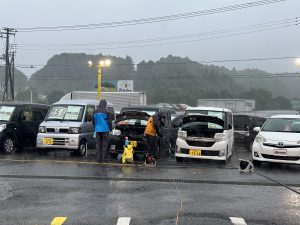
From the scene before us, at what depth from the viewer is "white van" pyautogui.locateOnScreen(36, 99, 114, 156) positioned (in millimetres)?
14000

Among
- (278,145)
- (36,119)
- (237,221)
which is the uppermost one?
(36,119)

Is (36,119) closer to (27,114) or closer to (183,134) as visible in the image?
(27,114)

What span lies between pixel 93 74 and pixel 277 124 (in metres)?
94.0

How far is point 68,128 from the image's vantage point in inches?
553

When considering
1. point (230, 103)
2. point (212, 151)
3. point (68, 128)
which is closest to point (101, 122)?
point (68, 128)

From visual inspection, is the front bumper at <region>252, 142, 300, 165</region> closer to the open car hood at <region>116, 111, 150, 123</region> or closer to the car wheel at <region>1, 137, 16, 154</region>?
the open car hood at <region>116, 111, 150, 123</region>

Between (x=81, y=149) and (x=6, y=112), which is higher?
(x=6, y=112)

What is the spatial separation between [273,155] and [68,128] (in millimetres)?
6484

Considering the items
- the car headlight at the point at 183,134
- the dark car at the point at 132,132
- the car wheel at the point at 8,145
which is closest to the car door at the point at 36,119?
the car wheel at the point at 8,145

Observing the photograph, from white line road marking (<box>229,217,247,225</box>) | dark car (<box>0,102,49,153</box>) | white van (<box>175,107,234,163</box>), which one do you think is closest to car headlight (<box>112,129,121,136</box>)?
white van (<box>175,107,234,163</box>)

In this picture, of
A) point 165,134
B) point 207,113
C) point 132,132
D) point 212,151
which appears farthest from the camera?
point 165,134

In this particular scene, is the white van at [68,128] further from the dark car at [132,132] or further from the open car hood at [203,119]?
the open car hood at [203,119]

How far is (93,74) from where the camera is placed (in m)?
105

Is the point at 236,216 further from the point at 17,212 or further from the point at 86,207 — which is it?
the point at 17,212
